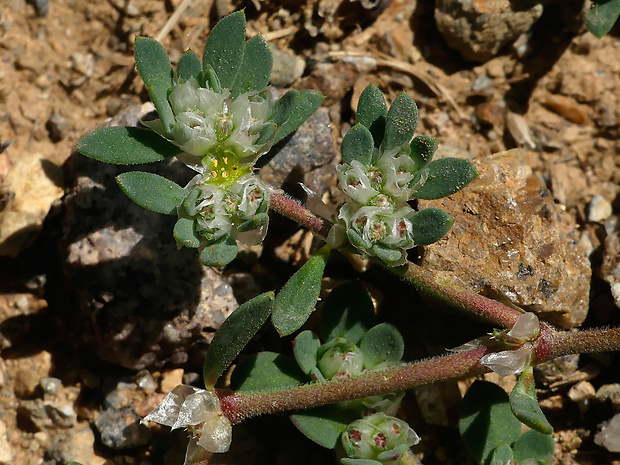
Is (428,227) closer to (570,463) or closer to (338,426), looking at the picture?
(338,426)

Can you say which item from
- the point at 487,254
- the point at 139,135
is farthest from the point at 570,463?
the point at 139,135

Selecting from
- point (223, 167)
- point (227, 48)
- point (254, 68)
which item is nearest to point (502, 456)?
point (223, 167)

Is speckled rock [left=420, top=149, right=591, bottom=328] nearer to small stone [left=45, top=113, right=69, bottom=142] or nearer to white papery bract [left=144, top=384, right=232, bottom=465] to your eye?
white papery bract [left=144, top=384, right=232, bottom=465]

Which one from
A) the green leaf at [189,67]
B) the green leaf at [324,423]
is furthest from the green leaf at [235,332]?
the green leaf at [189,67]

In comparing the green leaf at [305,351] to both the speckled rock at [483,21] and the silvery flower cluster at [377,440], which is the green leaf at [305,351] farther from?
the speckled rock at [483,21]

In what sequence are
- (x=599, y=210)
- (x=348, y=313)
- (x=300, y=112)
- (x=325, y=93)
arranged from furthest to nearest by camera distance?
(x=325, y=93) < (x=599, y=210) < (x=348, y=313) < (x=300, y=112)

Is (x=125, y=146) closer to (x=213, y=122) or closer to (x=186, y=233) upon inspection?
(x=213, y=122)
